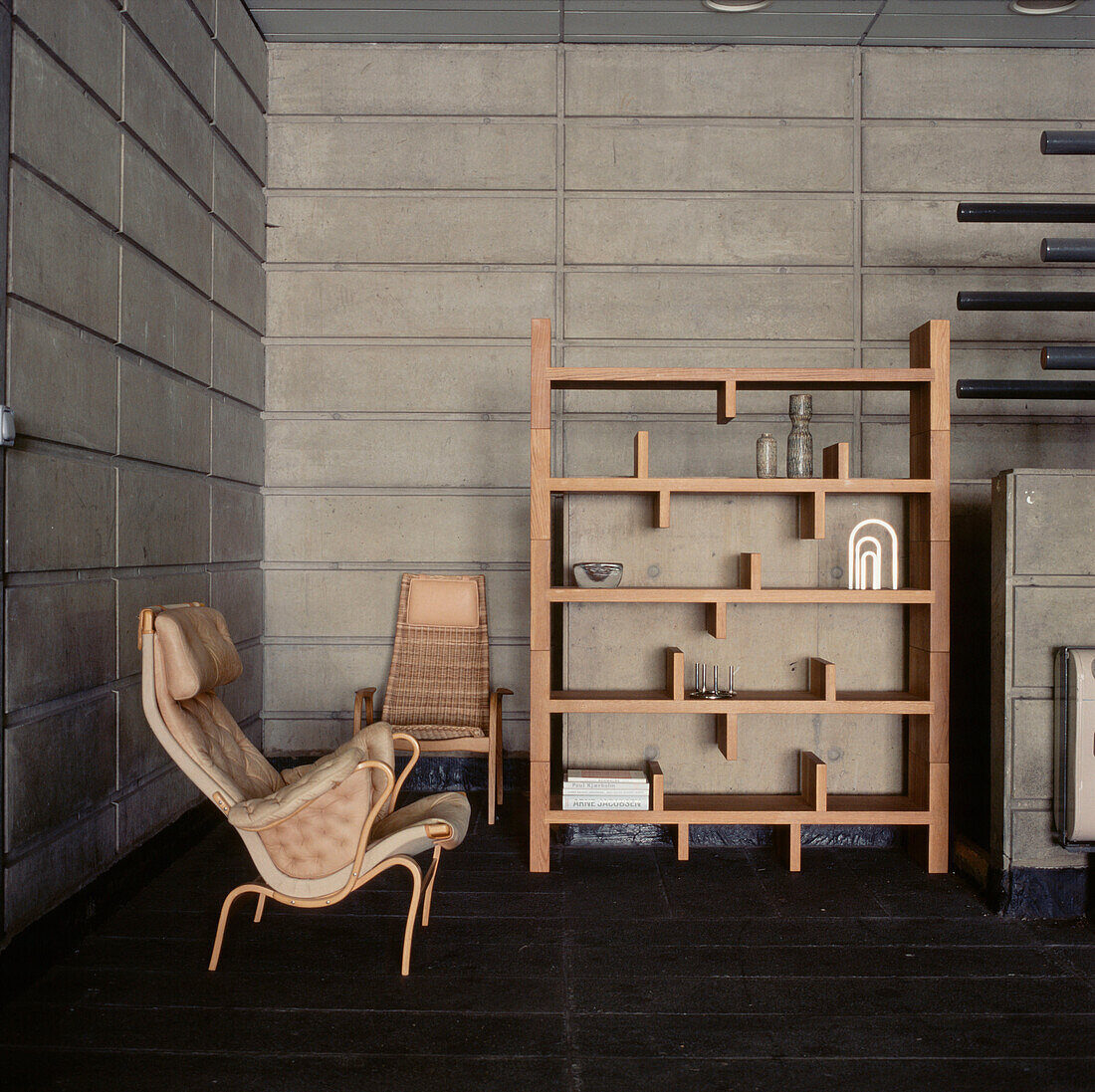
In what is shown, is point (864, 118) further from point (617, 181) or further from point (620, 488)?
point (620, 488)

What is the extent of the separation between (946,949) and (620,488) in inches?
74.1

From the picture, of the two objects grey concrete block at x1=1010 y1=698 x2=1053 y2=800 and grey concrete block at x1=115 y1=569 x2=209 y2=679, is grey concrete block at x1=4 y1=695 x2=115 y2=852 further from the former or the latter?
grey concrete block at x1=1010 y1=698 x2=1053 y2=800

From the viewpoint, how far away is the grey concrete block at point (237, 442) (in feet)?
12.9

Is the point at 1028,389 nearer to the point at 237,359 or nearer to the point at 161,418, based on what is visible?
the point at 161,418

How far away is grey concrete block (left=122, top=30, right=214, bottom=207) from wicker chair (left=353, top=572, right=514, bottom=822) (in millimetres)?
2066

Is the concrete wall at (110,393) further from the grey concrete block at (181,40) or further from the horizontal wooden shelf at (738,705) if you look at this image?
the horizontal wooden shelf at (738,705)

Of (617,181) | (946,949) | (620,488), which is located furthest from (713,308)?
(946,949)

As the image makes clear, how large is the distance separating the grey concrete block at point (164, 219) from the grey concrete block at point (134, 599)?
1227 mm

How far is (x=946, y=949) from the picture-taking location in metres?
2.69

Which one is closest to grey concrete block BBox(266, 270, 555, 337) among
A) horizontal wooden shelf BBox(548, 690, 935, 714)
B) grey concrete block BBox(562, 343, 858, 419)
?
grey concrete block BBox(562, 343, 858, 419)

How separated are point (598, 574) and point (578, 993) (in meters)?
1.52

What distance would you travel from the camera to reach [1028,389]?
318 cm

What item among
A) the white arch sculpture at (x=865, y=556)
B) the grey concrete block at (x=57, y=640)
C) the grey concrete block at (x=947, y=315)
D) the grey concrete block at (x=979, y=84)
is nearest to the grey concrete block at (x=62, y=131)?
the grey concrete block at (x=57, y=640)

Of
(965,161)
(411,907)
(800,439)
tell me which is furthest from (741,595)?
(965,161)
